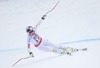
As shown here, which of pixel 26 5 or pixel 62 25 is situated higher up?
pixel 26 5

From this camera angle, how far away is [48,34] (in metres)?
2.58

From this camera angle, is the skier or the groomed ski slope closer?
the skier

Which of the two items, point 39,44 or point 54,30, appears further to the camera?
point 54,30

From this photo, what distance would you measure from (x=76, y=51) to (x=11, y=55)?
654 millimetres

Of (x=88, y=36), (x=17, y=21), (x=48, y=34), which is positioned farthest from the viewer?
(x=17, y=21)

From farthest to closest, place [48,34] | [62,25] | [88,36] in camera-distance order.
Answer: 1. [62,25]
2. [48,34]
3. [88,36]

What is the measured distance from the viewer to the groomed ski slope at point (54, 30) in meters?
1.96

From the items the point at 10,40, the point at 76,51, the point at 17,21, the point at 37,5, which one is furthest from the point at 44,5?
the point at 76,51

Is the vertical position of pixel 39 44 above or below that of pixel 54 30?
below

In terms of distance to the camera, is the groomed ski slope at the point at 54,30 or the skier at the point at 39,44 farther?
the groomed ski slope at the point at 54,30

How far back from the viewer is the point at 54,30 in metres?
2.67

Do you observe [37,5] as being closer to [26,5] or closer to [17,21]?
[26,5]

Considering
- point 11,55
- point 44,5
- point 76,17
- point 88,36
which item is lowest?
point 11,55

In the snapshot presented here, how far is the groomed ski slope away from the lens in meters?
1.96
